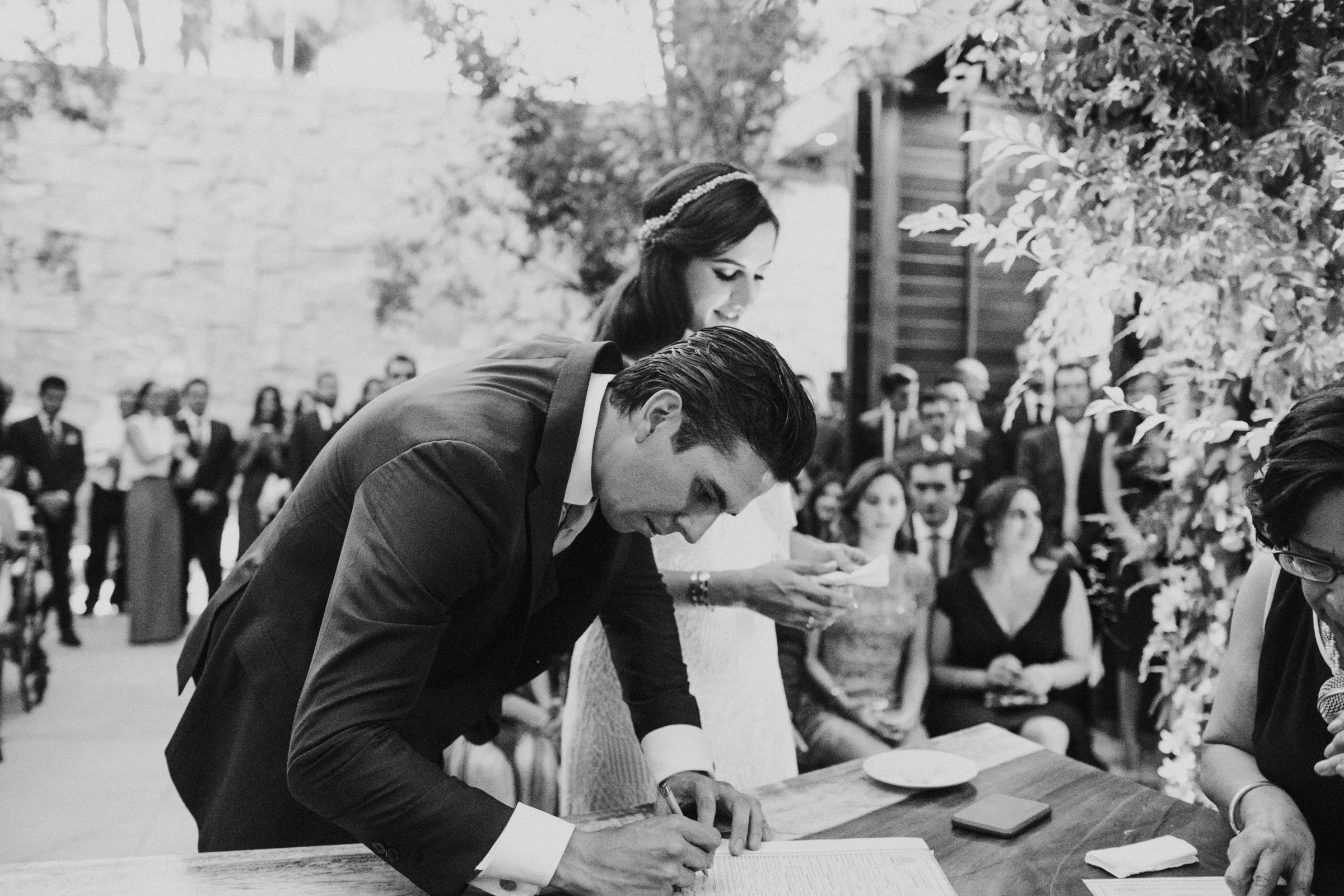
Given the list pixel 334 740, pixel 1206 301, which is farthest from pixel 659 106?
pixel 334 740

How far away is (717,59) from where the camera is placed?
5.25 m

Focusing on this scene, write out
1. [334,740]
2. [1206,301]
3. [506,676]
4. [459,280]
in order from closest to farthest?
1. [334,740]
2. [506,676]
3. [1206,301]
4. [459,280]

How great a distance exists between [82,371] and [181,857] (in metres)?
8.68

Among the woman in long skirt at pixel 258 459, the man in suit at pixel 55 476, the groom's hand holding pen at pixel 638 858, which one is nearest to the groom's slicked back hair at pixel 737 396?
the groom's hand holding pen at pixel 638 858

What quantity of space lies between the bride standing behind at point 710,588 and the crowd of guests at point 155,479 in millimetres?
4766

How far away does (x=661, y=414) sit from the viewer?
136 centimetres

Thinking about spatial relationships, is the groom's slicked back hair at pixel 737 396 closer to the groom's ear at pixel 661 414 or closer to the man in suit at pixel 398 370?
the groom's ear at pixel 661 414

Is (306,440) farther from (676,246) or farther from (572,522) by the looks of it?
(572,522)

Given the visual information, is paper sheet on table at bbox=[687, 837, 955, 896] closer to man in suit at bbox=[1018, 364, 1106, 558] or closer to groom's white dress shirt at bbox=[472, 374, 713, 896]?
groom's white dress shirt at bbox=[472, 374, 713, 896]

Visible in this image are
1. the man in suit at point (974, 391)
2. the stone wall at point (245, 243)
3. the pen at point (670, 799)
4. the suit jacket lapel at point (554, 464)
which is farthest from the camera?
the stone wall at point (245, 243)

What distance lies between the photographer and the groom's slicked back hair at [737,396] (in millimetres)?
1337

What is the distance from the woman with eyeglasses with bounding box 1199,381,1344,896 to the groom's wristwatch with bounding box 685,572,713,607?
0.87 meters

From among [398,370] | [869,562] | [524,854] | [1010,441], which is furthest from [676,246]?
[398,370]

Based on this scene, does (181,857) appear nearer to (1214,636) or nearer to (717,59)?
(1214,636)
